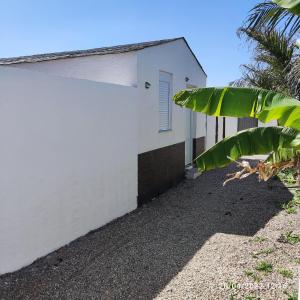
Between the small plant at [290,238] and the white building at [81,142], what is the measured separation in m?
3.45

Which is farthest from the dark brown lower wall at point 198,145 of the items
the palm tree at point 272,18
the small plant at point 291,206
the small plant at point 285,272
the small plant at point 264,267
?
the small plant at point 285,272

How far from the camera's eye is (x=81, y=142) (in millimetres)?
6668

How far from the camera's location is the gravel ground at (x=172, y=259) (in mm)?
4863

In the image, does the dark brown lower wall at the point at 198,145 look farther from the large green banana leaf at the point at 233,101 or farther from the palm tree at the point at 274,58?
the large green banana leaf at the point at 233,101

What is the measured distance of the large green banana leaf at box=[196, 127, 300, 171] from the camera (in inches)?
181

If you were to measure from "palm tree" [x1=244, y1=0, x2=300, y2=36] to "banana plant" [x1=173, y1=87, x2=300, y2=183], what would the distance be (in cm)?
188

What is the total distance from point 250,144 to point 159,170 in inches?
231

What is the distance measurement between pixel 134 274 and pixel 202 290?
1.04 m

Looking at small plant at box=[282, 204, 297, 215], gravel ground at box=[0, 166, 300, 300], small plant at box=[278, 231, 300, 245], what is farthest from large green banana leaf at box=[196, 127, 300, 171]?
small plant at box=[282, 204, 297, 215]

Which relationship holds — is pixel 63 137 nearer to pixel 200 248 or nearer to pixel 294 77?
pixel 200 248

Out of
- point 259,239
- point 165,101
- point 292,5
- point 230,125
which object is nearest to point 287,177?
point 165,101

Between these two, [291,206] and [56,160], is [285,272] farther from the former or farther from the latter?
[291,206]

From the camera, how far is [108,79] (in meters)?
Result: 8.97

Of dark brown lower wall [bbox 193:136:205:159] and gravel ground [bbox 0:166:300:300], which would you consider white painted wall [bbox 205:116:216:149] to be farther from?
gravel ground [bbox 0:166:300:300]
